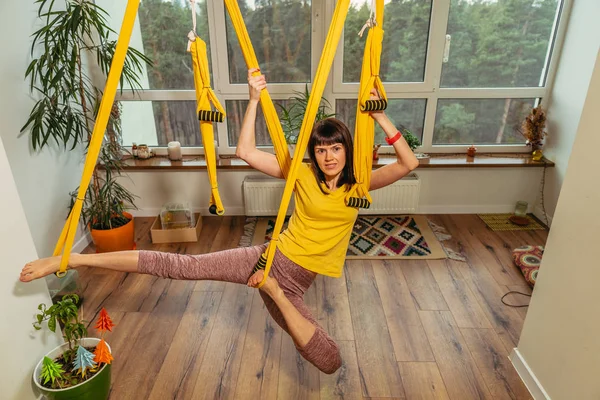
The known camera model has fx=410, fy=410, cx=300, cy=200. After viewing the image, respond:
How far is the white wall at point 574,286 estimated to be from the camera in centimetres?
150

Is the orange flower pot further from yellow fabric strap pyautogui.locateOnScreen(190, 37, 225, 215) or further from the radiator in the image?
yellow fabric strap pyautogui.locateOnScreen(190, 37, 225, 215)

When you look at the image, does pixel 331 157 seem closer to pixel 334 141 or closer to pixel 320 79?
pixel 334 141

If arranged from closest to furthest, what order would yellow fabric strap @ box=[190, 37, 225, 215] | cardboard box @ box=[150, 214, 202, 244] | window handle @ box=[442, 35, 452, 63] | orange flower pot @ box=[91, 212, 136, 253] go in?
yellow fabric strap @ box=[190, 37, 225, 215]
orange flower pot @ box=[91, 212, 136, 253]
cardboard box @ box=[150, 214, 202, 244]
window handle @ box=[442, 35, 452, 63]

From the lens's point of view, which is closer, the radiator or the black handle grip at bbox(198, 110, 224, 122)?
the black handle grip at bbox(198, 110, 224, 122)

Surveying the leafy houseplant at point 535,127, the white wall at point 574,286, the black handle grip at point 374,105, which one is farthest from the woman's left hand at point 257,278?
the leafy houseplant at point 535,127

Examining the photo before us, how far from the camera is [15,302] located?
1567 millimetres

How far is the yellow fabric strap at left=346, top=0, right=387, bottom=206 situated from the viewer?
1.38m

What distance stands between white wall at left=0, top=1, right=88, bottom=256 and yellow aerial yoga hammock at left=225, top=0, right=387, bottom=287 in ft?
5.46

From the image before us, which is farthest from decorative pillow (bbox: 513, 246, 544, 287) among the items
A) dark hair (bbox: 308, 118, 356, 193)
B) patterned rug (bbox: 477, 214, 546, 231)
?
dark hair (bbox: 308, 118, 356, 193)

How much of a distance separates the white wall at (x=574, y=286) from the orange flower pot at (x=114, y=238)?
2.55 meters

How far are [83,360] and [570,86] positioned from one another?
11.8 feet

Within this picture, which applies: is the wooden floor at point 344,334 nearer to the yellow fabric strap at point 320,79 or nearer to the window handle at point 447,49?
the yellow fabric strap at point 320,79

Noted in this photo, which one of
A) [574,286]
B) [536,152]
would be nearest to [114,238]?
[574,286]

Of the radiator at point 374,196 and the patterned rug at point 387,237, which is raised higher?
the radiator at point 374,196
